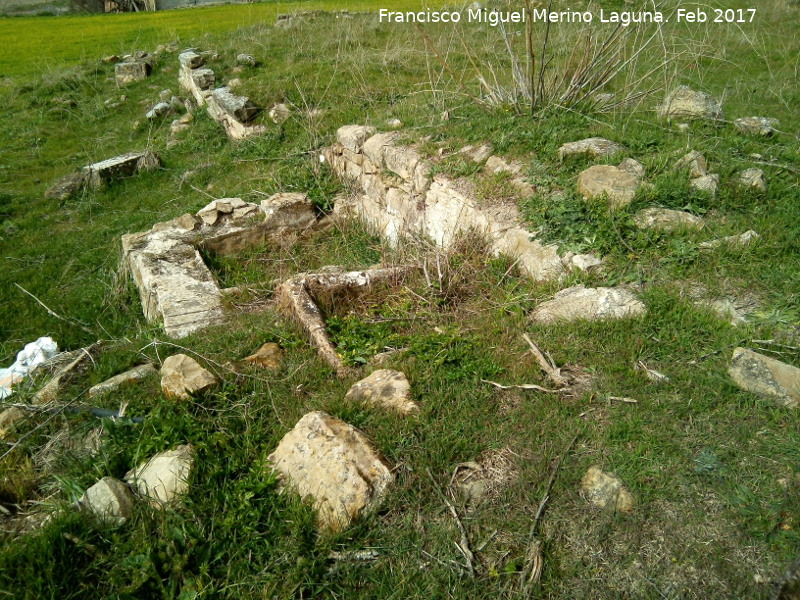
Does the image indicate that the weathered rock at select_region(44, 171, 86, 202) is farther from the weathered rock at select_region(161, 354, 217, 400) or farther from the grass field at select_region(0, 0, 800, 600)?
the weathered rock at select_region(161, 354, 217, 400)

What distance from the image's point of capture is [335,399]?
11.8ft

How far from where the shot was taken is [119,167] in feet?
29.6

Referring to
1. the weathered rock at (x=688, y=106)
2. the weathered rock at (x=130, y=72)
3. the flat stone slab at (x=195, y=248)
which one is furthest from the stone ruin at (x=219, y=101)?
the weathered rock at (x=688, y=106)

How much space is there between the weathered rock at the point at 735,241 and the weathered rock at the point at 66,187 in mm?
8388

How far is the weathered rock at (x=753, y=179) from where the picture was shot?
472 centimetres

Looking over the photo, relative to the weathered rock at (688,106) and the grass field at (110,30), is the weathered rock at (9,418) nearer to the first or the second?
the weathered rock at (688,106)

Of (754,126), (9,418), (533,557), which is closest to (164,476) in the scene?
(9,418)

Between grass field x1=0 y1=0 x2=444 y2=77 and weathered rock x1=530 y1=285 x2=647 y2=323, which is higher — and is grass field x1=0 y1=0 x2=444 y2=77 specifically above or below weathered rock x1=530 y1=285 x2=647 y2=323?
above

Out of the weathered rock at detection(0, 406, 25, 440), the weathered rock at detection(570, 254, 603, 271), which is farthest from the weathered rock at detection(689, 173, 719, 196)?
the weathered rock at detection(0, 406, 25, 440)

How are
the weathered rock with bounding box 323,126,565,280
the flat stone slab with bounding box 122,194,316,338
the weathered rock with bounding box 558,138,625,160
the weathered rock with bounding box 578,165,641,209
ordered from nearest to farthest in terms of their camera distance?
1. the weathered rock with bounding box 578,165,641,209
2. the weathered rock with bounding box 323,126,565,280
3. the flat stone slab with bounding box 122,194,316,338
4. the weathered rock with bounding box 558,138,625,160

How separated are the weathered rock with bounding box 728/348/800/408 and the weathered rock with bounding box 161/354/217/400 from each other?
A: 10.1 feet

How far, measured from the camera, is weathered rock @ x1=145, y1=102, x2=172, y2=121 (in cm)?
1112

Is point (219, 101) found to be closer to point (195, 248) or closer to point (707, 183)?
point (195, 248)

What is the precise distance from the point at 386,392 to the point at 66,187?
7481 mm
